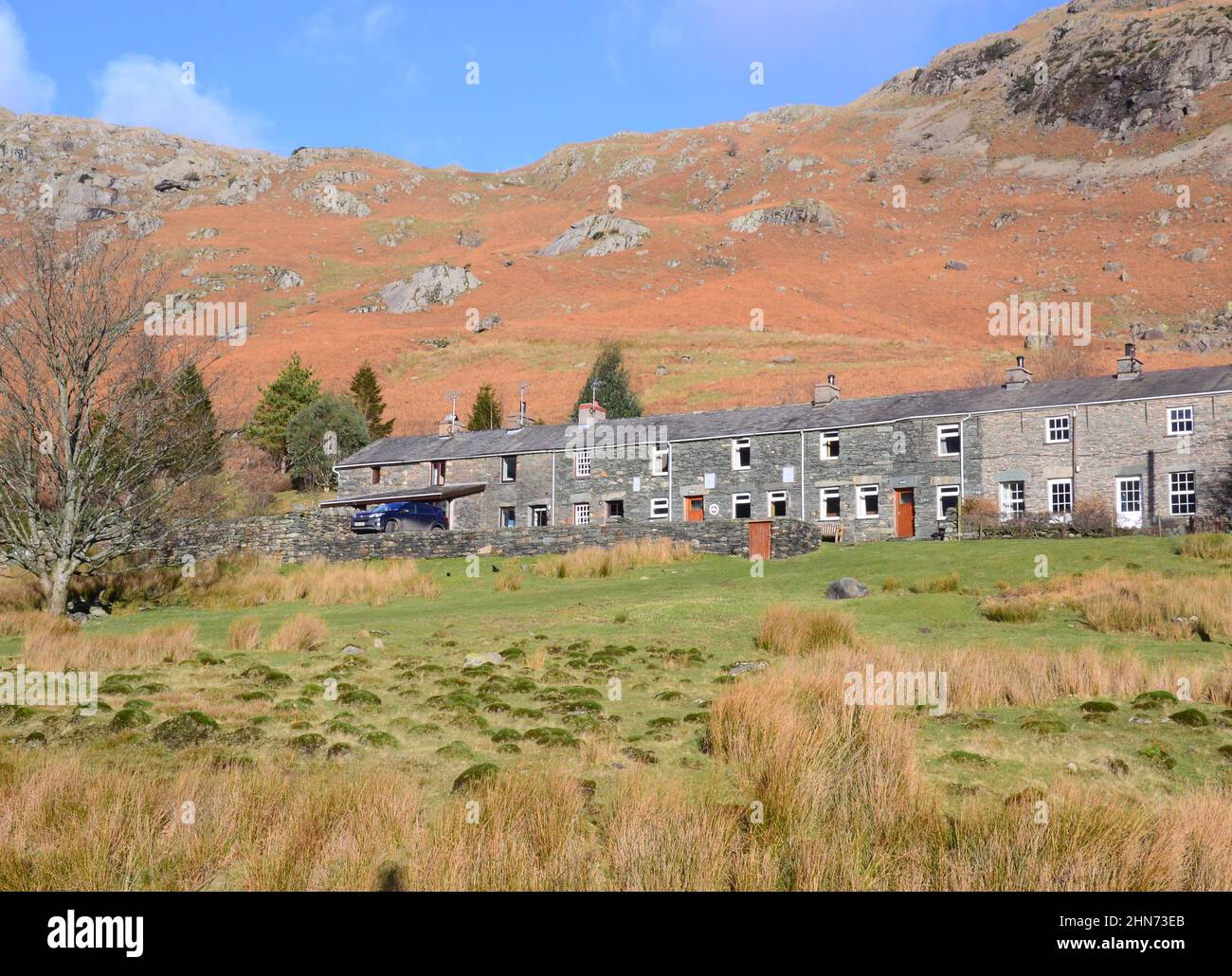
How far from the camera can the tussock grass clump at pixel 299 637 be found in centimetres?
1590

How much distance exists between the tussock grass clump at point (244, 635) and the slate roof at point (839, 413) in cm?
3012

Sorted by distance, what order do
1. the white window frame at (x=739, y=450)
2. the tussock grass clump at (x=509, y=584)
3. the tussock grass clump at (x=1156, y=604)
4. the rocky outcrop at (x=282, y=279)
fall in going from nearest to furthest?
the tussock grass clump at (x=1156, y=604)
the tussock grass clump at (x=509, y=584)
the white window frame at (x=739, y=450)
the rocky outcrop at (x=282, y=279)

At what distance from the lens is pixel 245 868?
19.6 feet

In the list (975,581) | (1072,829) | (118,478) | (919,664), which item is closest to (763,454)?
(975,581)

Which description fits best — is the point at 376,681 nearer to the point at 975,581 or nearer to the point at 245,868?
the point at 245,868

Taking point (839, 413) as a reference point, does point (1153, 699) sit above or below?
below

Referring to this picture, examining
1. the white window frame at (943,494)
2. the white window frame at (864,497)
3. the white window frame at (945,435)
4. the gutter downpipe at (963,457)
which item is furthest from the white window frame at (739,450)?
the gutter downpipe at (963,457)

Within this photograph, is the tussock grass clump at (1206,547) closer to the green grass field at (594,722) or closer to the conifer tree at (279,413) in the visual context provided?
the green grass field at (594,722)

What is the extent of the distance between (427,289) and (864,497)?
278 feet

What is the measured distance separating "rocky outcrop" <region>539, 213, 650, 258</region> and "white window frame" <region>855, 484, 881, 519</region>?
9054 centimetres

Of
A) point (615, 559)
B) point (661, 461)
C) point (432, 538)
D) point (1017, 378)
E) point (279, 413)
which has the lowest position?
point (615, 559)

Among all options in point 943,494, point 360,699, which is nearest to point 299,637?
point 360,699

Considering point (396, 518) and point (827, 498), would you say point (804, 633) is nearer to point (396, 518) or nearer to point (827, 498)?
point (827, 498)

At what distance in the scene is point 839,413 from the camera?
44.0m
